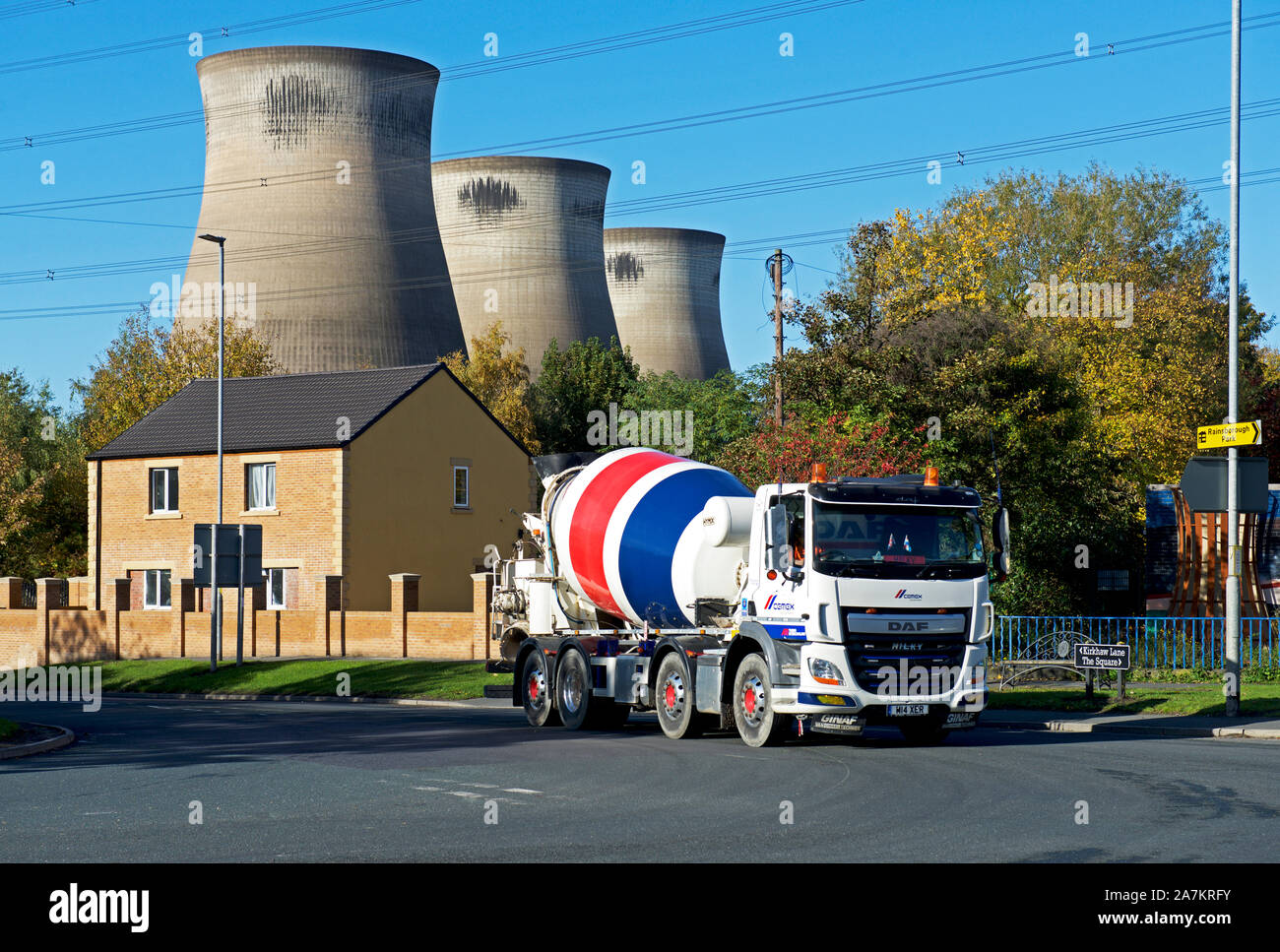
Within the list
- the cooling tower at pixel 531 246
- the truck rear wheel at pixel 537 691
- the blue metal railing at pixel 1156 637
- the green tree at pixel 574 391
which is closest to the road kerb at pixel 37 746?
the truck rear wheel at pixel 537 691

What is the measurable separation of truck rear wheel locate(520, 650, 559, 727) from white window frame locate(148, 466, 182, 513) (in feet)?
99.9

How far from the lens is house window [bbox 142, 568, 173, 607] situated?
165ft

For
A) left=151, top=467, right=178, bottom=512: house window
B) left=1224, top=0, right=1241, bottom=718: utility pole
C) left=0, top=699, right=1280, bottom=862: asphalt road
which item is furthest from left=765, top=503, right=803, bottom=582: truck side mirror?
left=151, top=467, right=178, bottom=512: house window

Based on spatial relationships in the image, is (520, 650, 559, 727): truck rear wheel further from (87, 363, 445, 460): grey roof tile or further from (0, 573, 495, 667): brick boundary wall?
(87, 363, 445, 460): grey roof tile

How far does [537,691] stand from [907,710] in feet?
23.1

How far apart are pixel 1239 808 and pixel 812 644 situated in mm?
5588

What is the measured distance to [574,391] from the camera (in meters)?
73.3

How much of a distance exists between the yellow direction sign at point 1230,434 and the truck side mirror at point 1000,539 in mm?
4487

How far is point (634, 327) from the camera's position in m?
87.9

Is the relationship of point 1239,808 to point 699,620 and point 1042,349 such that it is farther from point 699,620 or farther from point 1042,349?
point 1042,349

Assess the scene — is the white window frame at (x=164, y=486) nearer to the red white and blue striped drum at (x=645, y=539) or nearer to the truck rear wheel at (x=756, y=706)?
the red white and blue striped drum at (x=645, y=539)
